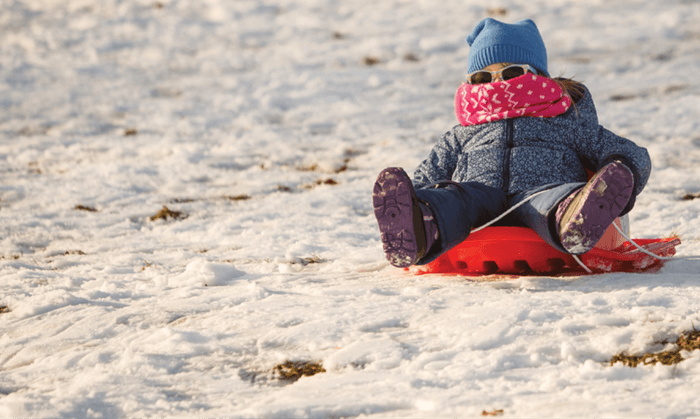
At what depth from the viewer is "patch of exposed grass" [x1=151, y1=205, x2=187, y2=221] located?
3.87m

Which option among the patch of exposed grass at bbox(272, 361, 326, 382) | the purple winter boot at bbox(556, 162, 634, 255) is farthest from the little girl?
the patch of exposed grass at bbox(272, 361, 326, 382)

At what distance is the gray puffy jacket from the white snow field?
0.47 m

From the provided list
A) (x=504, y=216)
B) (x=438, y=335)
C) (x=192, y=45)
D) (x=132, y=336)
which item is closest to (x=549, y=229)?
(x=504, y=216)

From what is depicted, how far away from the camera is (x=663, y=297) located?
6.07 feet

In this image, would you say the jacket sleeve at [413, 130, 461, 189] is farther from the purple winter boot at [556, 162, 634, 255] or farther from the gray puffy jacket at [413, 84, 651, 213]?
the purple winter boot at [556, 162, 634, 255]

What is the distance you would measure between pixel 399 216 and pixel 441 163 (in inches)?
34.2

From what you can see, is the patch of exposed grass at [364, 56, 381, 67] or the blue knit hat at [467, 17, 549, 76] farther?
the patch of exposed grass at [364, 56, 381, 67]

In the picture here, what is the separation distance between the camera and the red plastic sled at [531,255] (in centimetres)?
218

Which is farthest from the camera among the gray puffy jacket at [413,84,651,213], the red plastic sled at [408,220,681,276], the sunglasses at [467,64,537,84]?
the sunglasses at [467,64,537,84]

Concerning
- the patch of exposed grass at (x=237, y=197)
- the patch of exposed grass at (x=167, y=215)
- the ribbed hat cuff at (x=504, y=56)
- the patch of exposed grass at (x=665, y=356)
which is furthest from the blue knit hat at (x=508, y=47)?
the patch of exposed grass at (x=167, y=215)

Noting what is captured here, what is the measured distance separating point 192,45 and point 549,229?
7550 mm

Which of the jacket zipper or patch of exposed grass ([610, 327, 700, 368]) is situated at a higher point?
the jacket zipper

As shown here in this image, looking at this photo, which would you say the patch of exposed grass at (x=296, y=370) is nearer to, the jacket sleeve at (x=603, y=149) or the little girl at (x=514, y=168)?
the little girl at (x=514, y=168)

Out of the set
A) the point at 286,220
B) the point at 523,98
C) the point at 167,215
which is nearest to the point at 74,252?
the point at 167,215
